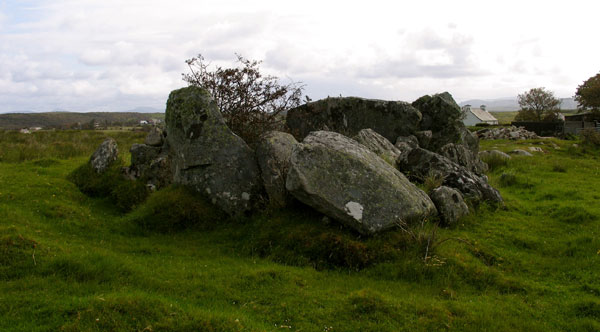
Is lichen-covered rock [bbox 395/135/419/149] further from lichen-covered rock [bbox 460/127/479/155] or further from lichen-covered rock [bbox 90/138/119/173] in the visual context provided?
lichen-covered rock [bbox 90/138/119/173]

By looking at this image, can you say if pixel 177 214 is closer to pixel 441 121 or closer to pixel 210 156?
pixel 210 156

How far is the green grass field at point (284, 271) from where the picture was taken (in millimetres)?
6691

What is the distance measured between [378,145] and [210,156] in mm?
6234

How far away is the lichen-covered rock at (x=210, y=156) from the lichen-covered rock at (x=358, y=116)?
593 centimetres

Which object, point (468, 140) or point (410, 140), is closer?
point (410, 140)

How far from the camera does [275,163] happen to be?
1244cm

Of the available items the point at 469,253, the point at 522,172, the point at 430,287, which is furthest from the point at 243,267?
the point at 522,172

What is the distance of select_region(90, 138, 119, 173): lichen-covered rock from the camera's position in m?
16.3

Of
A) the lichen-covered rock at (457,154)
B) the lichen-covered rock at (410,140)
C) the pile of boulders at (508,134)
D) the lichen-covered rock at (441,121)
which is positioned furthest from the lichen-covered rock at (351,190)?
the pile of boulders at (508,134)

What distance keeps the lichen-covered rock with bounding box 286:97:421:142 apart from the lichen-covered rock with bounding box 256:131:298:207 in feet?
18.0

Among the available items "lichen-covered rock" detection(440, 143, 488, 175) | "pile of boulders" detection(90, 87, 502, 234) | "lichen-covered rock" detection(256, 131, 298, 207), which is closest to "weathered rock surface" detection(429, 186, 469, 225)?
"pile of boulders" detection(90, 87, 502, 234)

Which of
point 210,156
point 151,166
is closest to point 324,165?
point 210,156

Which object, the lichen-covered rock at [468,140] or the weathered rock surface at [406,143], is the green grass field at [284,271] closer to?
the weathered rock surface at [406,143]

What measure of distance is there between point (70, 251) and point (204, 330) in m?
4.58
